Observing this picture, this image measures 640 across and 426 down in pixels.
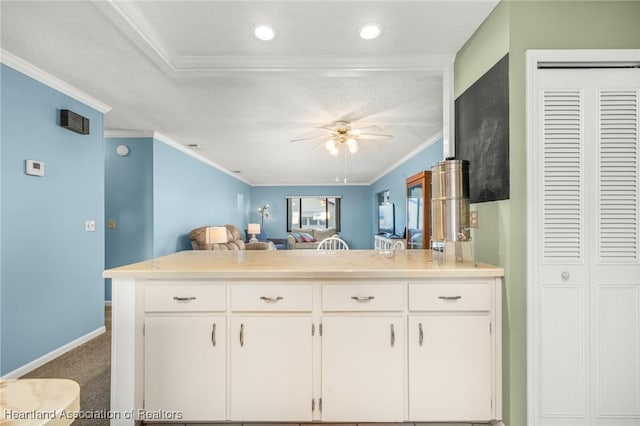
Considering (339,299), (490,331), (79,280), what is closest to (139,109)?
(79,280)

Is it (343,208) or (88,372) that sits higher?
(343,208)

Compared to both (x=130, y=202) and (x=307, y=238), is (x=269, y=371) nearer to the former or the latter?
(x=130, y=202)

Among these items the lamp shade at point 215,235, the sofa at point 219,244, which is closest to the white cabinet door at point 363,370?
the lamp shade at point 215,235

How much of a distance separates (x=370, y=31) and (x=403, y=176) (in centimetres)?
433

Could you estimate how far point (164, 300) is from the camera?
1.72m

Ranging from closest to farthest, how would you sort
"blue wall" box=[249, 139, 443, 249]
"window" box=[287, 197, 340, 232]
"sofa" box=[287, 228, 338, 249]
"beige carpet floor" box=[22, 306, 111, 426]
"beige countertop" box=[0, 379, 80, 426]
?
1. "beige countertop" box=[0, 379, 80, 426]
2. "beige carpet floor" box=[22, 306, 111, 426]
3. "sofa" box=[287, 228, 338, 249]
4. "blue wall" box=[249, 139, 443, 249]
5. "window" box=[287, 197, 340, 232]

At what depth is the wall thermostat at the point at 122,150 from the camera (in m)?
4.34

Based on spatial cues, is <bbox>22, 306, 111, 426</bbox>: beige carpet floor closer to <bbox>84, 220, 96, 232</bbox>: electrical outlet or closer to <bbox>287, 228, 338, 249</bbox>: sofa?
<bbox>84, 220, 96, 232</bbox>: electrical outlet

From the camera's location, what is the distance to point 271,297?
5.65ft

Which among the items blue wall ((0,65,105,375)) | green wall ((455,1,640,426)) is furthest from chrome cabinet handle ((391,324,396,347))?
blue wall ((0,65,105,375))

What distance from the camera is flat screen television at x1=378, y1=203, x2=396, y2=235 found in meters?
6.90

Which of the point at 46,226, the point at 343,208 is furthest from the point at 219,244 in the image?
the point at 343,208

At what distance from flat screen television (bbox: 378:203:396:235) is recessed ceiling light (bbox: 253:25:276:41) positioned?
523cm

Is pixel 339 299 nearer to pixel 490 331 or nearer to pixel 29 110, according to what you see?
pixel 490 331
